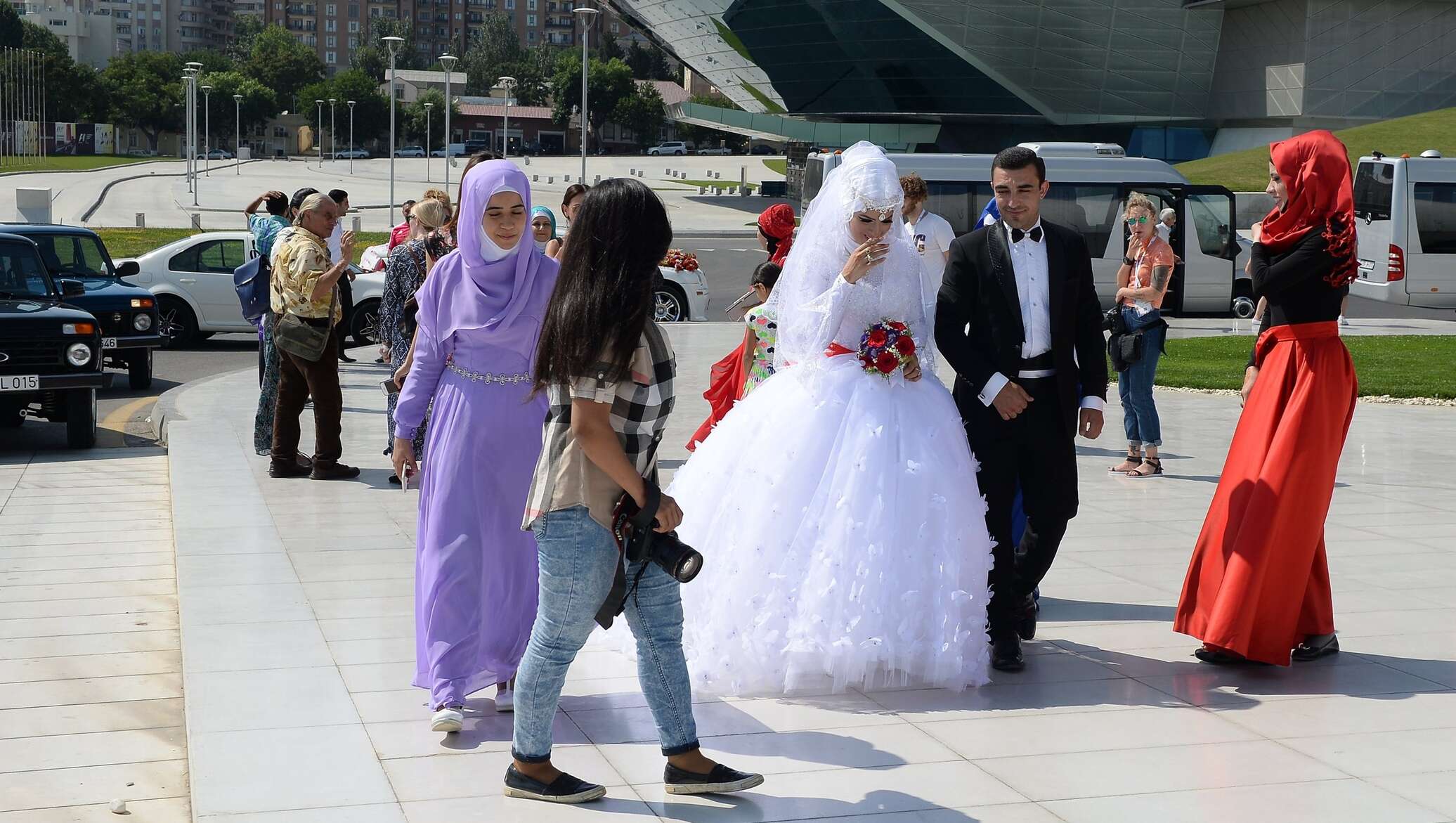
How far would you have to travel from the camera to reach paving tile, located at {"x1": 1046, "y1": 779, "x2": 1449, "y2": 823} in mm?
4090

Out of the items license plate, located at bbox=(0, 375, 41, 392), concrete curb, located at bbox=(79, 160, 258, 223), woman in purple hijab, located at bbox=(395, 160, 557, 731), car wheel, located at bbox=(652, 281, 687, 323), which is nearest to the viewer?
woman in purple hijab, located at bbox=(395, 160, 557, 731)

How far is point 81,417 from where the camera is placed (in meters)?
11.9

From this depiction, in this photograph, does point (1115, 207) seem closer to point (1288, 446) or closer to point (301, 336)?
point (301, 336)

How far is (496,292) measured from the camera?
496cm

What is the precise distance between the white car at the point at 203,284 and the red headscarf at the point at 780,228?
11102mm

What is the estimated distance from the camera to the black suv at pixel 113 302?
50.2 feet

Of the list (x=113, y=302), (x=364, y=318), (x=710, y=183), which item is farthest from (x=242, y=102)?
(x=113, y=302)

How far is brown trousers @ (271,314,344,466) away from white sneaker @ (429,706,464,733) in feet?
17.6

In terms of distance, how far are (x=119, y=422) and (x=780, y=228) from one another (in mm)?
7791

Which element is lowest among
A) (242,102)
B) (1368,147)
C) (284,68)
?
(1368,147)

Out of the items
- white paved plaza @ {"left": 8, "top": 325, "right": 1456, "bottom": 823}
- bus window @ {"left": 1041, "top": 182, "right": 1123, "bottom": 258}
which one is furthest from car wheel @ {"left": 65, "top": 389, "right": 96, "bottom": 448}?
bus window @ {"left": 1041, "top": 182, "right": 1123, "bottom": 258}

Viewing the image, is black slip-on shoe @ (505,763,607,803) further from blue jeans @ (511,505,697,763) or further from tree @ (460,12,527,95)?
tree @ (460,12,527,95)

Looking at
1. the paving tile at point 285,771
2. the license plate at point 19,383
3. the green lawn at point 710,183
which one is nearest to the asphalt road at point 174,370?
the license plate at point 19,383

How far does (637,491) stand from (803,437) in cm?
168
